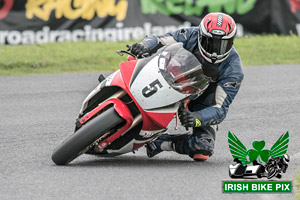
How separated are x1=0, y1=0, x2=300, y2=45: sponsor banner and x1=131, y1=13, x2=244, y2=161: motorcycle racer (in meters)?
7.64

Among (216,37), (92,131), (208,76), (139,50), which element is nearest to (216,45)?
(216,37)

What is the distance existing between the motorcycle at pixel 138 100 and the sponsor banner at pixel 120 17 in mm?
8131

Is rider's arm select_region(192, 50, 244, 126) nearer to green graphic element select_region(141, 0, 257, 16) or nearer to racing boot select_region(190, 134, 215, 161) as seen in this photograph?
racing boot select_region(190, 134, 215, 161)

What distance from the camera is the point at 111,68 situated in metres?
13.1

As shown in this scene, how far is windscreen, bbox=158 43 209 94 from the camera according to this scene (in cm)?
593

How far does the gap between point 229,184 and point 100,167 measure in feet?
3.88

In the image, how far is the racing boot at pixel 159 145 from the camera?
6668 millimetres

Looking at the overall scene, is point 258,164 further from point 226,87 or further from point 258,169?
point 226,87

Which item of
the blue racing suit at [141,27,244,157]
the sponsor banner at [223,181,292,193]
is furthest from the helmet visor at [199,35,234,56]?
the sponsor banner at [223,181,292,193]

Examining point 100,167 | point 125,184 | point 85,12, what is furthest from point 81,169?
point 85,12

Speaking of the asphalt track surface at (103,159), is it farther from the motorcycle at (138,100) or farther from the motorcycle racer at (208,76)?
the motorcycle at (138,100)

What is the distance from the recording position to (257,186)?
554 centimetres

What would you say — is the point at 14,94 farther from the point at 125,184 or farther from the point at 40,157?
the point at 125,184

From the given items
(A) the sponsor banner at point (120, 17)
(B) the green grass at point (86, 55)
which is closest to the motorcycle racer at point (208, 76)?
(B) the green grass at point (86, 55)
